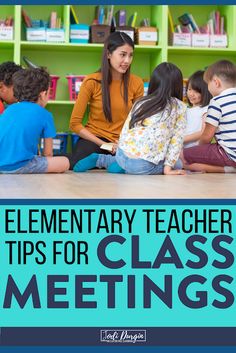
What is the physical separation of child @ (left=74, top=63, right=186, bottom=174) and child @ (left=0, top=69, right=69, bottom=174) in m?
0.31

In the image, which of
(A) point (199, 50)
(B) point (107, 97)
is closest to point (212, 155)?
(B) point (107, 97)

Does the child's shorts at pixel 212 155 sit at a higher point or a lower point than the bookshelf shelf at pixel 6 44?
lower

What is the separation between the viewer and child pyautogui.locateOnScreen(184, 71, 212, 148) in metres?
3.21

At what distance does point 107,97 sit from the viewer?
3113 mm

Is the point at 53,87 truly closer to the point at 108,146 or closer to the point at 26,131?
the point at 108,146

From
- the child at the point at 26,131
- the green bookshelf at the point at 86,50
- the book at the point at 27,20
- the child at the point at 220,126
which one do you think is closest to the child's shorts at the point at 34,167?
the child at the point at 26,131

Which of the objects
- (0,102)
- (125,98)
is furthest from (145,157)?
(0,102)

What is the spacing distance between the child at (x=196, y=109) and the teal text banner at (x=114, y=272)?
1918 mm

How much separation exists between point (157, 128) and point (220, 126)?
19.8 inches

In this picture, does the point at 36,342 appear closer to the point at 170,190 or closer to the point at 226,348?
the point at 226,348

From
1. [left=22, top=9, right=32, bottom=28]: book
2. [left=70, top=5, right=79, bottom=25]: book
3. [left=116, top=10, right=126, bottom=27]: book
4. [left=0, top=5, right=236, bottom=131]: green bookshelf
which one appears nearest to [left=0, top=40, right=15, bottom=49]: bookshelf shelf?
[left=0, top=5, right=236, bottom=131]: green bookshelf

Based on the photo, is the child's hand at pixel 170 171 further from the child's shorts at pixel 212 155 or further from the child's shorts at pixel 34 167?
the child's shorts at pixel 34 167

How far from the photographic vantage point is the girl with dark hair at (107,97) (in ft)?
10.0

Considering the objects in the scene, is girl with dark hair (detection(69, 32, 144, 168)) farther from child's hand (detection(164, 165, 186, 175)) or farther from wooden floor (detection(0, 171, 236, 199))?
wooden floor (detection(0, 171, 236, 199))
